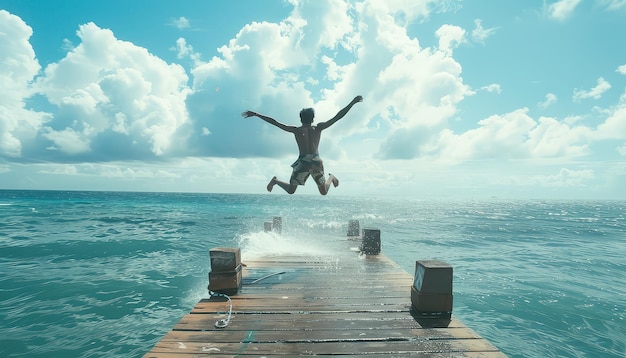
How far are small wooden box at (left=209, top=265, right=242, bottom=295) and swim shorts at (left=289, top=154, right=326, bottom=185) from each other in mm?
2905

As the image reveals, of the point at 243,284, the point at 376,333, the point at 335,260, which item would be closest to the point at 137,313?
the point at 243,284

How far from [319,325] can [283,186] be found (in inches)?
172

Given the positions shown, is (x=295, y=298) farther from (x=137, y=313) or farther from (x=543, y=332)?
(x=543, y=332)

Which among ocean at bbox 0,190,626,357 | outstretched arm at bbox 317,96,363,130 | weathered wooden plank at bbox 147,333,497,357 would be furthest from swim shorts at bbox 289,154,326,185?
ocean at bbox 0,190,626,357

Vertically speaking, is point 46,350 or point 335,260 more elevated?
point 335,260

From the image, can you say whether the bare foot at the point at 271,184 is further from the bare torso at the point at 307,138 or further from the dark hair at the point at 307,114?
the dark hair at the point at 307,114

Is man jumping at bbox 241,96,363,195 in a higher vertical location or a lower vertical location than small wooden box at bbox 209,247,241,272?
higher

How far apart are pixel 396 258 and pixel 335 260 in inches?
420

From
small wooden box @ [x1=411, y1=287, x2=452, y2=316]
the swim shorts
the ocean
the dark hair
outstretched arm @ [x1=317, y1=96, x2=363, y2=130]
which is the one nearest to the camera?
small wooden box @ [x1=411, y1=287, x2=452, y2=316]

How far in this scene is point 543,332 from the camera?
31.3 ft

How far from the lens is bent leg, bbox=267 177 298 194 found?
8.11 meters

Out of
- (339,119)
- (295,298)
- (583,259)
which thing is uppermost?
(339,119)

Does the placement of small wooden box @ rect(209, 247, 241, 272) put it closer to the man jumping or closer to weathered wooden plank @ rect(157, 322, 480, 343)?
weathered wooden plank @ rect(157, 322, 480, 343)

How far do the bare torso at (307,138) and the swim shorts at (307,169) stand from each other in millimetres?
165
